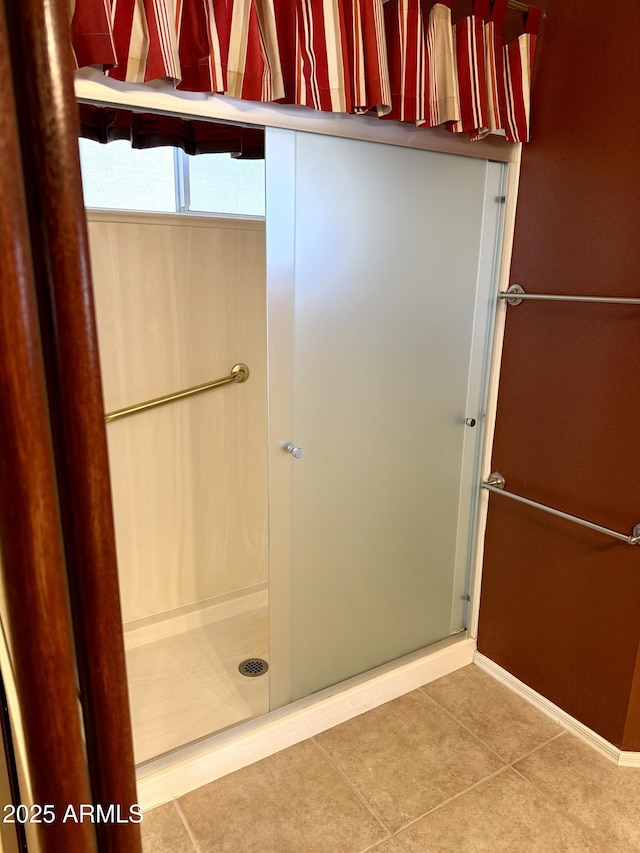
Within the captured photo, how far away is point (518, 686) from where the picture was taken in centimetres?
227

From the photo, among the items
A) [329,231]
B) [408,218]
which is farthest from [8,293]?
[408,218]

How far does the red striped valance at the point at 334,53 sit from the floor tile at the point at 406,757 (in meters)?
1.93

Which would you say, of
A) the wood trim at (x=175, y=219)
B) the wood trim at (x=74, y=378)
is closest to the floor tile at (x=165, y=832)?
the wood trim at (x=74, y=378)

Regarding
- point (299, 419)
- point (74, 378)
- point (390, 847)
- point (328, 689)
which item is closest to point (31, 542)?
point (74, 378)

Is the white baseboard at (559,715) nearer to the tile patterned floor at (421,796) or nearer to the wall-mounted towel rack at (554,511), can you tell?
the tile patterned floor at (421,796)

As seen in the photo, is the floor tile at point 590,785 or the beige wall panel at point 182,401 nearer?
the floor tile at point 590,785

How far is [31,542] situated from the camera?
30 cm

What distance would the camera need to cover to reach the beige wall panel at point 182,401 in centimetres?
218

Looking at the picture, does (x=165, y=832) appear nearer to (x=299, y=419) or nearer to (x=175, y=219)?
(x=299, y=419)

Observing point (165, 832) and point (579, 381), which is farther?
point (579, 381)

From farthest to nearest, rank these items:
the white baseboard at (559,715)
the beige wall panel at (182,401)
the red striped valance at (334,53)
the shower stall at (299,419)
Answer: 1. the beige wall panel at (182,401)
2. the white baseboard at (559,715)
3. the shower stall at (299,419)
4. the red striped valance at (334,53)

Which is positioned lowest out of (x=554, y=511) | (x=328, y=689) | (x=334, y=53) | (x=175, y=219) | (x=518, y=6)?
(x=328, y=689)

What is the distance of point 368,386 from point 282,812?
1287mm

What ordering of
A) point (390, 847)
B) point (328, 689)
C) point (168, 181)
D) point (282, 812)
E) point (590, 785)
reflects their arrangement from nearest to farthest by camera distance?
point (390, 847)
point (282, 812)
point (590, 785)
point (328, 689)
point (168, 181)
